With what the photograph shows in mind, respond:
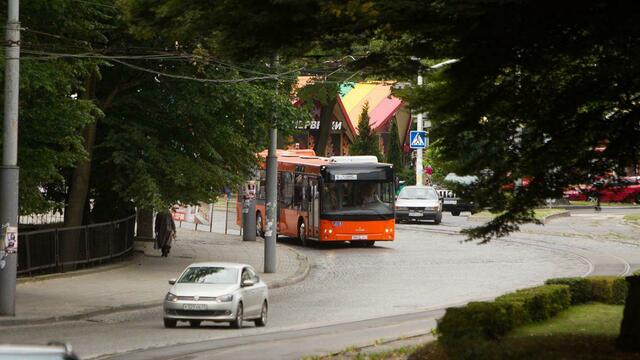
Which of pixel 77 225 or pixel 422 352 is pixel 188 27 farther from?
pixel 77 225

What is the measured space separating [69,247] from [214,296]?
1125 cm

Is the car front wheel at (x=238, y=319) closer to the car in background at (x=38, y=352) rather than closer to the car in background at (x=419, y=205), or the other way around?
the car in background at (x=38, y=352)

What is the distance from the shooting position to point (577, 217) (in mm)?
60656

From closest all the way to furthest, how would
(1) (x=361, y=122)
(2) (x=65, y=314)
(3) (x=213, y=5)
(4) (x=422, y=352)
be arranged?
1. (3) (x=213, y=5)
2. (4) (x=422, y=352)
3. (2) (x=65, y=314)
4. (1) (x=361, y=122)

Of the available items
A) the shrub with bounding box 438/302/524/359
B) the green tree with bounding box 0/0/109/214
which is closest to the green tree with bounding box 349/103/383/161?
the green tree with bounding box 0/0/109/214

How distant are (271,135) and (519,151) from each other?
20782 mm

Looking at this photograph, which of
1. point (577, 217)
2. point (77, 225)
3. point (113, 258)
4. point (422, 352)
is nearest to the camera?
point (422, 352)

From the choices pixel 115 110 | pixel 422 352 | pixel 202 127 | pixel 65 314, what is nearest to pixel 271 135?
pixel 202 127

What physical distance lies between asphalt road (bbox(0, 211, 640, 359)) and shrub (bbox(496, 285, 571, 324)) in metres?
2.44

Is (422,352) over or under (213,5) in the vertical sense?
under

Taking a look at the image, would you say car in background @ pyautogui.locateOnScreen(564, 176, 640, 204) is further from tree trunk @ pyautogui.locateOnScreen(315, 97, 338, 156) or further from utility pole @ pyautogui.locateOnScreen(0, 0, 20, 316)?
tree trunk @ pyautogui.locateOnScreen(315, 97, 338, 156)

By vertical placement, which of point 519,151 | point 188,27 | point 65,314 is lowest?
point 65,314

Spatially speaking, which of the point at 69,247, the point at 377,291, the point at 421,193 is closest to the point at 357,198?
the point at 377,291

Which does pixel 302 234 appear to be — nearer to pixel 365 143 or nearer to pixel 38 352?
pixel 38 352
